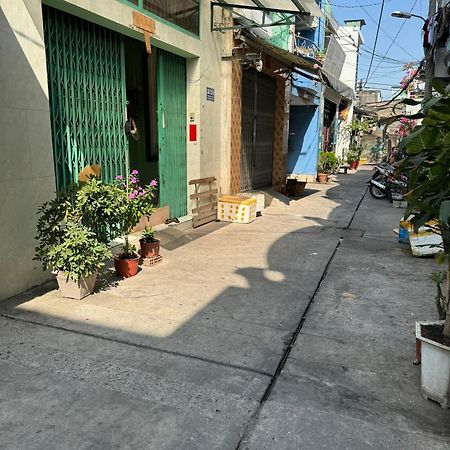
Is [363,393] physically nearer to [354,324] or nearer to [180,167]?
[354,324]

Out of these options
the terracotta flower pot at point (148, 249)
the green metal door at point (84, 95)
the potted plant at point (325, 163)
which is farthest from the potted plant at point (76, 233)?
the potted plant at point (325, 163)

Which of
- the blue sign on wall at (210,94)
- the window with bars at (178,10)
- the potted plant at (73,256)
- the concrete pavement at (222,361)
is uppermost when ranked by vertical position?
the window with bars at (178,10)

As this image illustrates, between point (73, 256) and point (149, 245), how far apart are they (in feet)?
4.53

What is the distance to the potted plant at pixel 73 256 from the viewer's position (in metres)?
3.66

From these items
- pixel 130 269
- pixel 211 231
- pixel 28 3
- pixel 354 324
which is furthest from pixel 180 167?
pixel 354 324

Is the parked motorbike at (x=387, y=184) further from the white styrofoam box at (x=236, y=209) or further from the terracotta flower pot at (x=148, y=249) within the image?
the terracotta flower pot at (x=148, y=249)

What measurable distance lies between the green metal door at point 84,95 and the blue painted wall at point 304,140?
1193 cm

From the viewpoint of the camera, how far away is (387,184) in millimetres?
11789

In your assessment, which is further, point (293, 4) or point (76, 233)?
point (293, 4)

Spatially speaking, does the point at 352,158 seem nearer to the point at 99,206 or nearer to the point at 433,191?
the point at 99,206

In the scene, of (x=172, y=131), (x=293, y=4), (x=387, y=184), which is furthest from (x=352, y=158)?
(x=172, y=131)

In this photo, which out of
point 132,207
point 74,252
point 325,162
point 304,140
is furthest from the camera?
point 325,162

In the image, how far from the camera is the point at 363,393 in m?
2.53

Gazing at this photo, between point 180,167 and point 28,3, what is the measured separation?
12.0 feet
